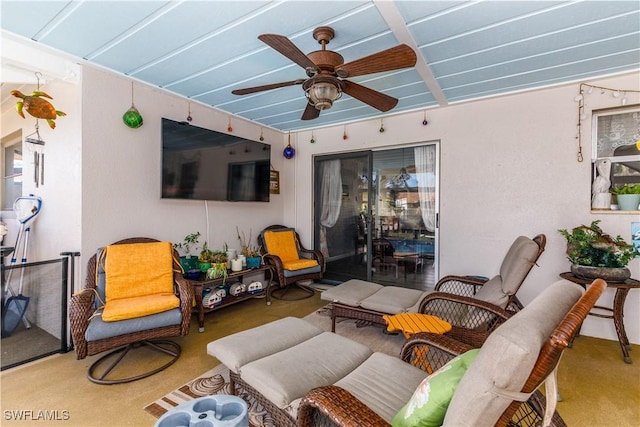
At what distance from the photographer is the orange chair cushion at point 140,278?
7.68 ft

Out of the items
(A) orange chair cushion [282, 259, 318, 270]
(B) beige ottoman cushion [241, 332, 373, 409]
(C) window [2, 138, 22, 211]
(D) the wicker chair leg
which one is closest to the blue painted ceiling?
(B) beige ottoman cushion [241, 332, 373, 409]

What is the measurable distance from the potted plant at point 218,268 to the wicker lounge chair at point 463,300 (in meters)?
1.15

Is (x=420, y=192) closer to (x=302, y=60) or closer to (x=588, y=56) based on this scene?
(x=588, y=56)

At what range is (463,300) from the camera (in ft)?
7.23

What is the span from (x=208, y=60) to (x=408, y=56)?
5.77 feet

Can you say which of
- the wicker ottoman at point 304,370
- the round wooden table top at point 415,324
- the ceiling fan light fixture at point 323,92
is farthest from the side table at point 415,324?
the ceiling fan light fixture at point 323,92

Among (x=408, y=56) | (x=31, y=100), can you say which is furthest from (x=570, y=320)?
(x=31, y=100)

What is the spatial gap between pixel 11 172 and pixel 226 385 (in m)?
4.81

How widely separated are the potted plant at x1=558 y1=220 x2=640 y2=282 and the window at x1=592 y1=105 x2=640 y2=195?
2.02 ft

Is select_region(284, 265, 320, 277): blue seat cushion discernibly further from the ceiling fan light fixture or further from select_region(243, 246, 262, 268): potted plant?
the ceiling fan light fixture

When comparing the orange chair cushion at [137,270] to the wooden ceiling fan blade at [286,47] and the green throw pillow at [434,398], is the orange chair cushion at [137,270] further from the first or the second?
the green throw pillow at [434,398]

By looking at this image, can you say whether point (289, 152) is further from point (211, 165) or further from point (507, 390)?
point (507, 390)

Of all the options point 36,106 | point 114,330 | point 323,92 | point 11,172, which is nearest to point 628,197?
point 323,92

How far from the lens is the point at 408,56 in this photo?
1752 mm
